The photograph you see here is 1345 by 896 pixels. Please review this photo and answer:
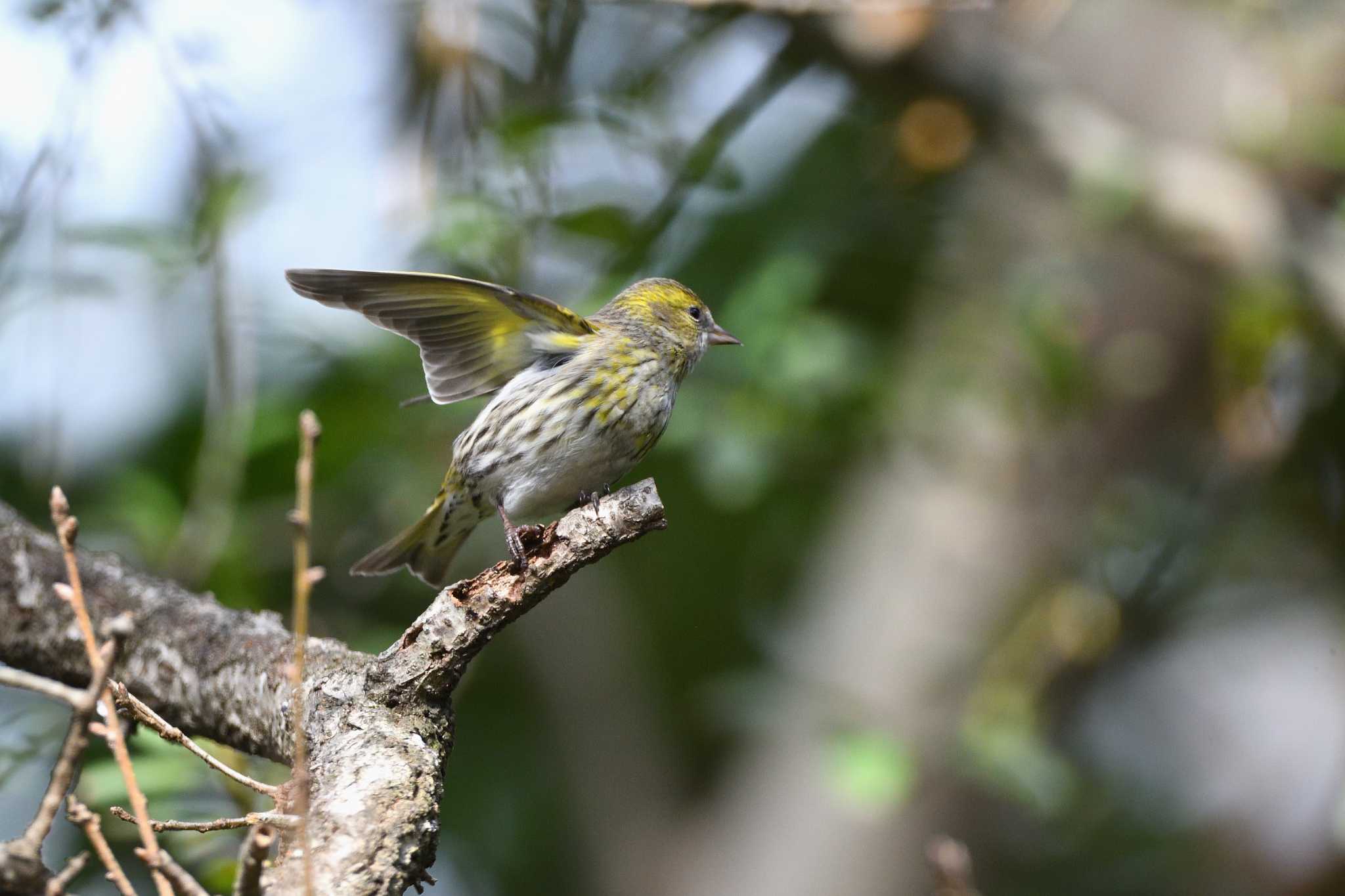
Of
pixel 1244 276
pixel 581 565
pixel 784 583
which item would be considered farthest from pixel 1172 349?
pixel 581 565

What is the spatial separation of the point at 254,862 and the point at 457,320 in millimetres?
2439

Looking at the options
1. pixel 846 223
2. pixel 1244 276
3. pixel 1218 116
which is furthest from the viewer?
pixel 1218 116

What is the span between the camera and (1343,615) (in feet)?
22.7

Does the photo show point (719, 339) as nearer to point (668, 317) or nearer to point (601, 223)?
point (668, 317)

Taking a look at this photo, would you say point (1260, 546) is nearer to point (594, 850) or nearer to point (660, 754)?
point (660, 754)

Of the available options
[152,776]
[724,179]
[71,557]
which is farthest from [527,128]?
[71,557]

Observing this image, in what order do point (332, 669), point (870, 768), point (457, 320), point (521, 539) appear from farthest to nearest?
point (870, 768)
point (457, 320)
point (521, 539)
point (332, 669)

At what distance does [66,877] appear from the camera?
4.51ft

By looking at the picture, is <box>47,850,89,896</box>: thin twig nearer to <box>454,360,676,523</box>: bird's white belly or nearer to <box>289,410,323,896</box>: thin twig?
<box>289,410,323,896</box>: thin twig

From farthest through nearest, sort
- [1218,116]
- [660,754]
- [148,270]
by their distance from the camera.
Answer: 1. [660,754]
2. [1218,116]
3. [148,270]

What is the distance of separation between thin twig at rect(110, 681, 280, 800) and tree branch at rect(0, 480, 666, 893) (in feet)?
0.43

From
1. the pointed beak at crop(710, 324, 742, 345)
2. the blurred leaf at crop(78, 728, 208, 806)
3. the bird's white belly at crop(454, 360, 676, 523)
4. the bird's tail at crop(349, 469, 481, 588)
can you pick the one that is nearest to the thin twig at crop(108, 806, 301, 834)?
the blurred leaf at crop(78, 728, 208, 806)

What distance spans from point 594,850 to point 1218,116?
215 inches

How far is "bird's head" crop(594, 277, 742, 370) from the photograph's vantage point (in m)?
4.14
